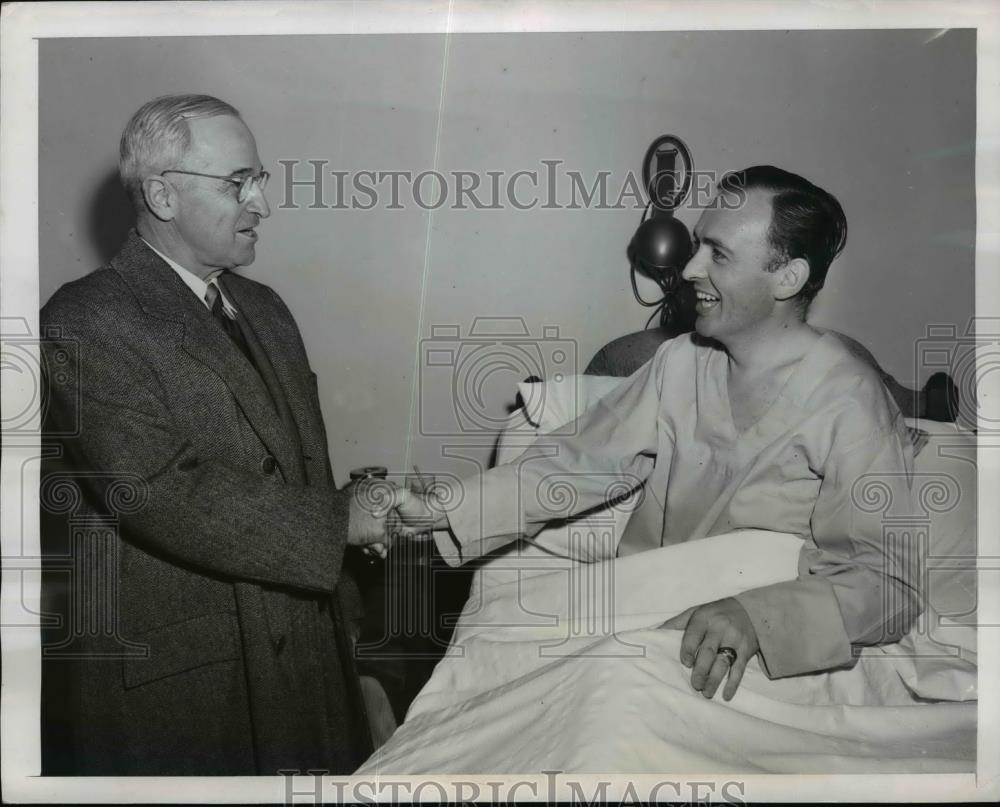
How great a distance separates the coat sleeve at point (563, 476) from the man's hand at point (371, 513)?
0.34ft

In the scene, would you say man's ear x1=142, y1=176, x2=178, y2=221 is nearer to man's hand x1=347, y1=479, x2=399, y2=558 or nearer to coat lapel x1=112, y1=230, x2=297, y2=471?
coat lapel x1=112, y1=230, x2=297, y2=471

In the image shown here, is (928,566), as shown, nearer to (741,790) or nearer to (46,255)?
(741,790)

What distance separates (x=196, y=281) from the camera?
5.60 ft

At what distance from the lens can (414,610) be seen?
184 cm

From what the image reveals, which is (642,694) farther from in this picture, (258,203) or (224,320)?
(258,203)

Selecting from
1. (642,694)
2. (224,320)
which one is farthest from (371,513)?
(642,694)

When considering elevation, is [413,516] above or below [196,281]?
below

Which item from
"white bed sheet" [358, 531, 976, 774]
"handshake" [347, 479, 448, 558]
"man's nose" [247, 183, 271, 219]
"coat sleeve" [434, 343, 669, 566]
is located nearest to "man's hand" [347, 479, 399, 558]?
"handshake" [347, 479, 448, 558]

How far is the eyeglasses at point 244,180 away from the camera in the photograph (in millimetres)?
1675

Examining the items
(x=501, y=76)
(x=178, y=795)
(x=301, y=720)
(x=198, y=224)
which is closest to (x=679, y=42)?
(x=501, y=76)

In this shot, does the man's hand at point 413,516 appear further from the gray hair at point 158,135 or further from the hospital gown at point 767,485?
the gray hair at point 158,135

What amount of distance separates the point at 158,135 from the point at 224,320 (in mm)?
344

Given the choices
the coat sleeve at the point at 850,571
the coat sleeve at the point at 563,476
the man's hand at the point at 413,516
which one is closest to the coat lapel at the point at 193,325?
the man's hand at the point at 413,516

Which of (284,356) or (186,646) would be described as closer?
(186,646)
